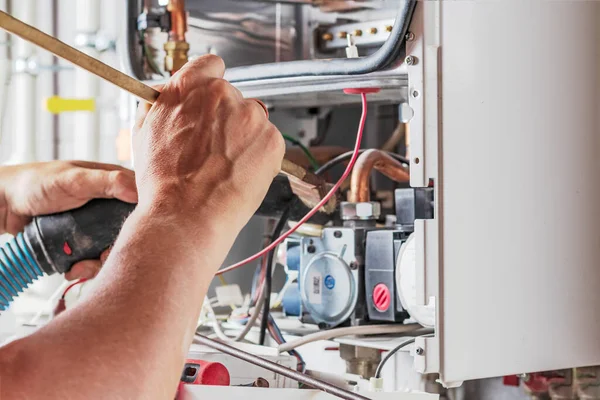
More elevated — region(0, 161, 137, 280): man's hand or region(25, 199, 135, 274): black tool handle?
region(0, 161, 137, 280): man's hand

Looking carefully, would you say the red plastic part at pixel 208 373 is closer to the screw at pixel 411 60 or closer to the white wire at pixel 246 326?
the white wire at pixel 246 326

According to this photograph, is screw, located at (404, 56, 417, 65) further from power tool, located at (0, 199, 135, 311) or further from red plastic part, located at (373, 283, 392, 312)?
power tool, located at (0, 199, 135, 311)

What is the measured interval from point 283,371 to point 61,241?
39cm

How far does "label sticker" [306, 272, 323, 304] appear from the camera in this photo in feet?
3.79

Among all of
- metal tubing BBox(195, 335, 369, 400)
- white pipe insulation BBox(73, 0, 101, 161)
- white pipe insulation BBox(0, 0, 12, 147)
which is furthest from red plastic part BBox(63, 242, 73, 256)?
white pipe insulation BBox(0, 0, 12, 147)

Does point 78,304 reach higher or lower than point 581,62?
lower

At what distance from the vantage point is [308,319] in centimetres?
121

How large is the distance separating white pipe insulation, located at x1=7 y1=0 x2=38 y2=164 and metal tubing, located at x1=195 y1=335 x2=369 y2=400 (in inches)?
41.8

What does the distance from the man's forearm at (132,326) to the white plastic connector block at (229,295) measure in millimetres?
706

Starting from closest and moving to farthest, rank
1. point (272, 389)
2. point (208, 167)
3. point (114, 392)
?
1. point (114, 392)
2. point (208, 167)
3. point (272, 389)

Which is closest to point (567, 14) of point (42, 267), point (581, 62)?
point (581, 62)

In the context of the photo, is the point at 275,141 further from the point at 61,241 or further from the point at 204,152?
the point at 61,241

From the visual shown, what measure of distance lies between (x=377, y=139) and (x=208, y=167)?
35.9 inches

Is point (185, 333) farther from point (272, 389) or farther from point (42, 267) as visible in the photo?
point (42, 267)
